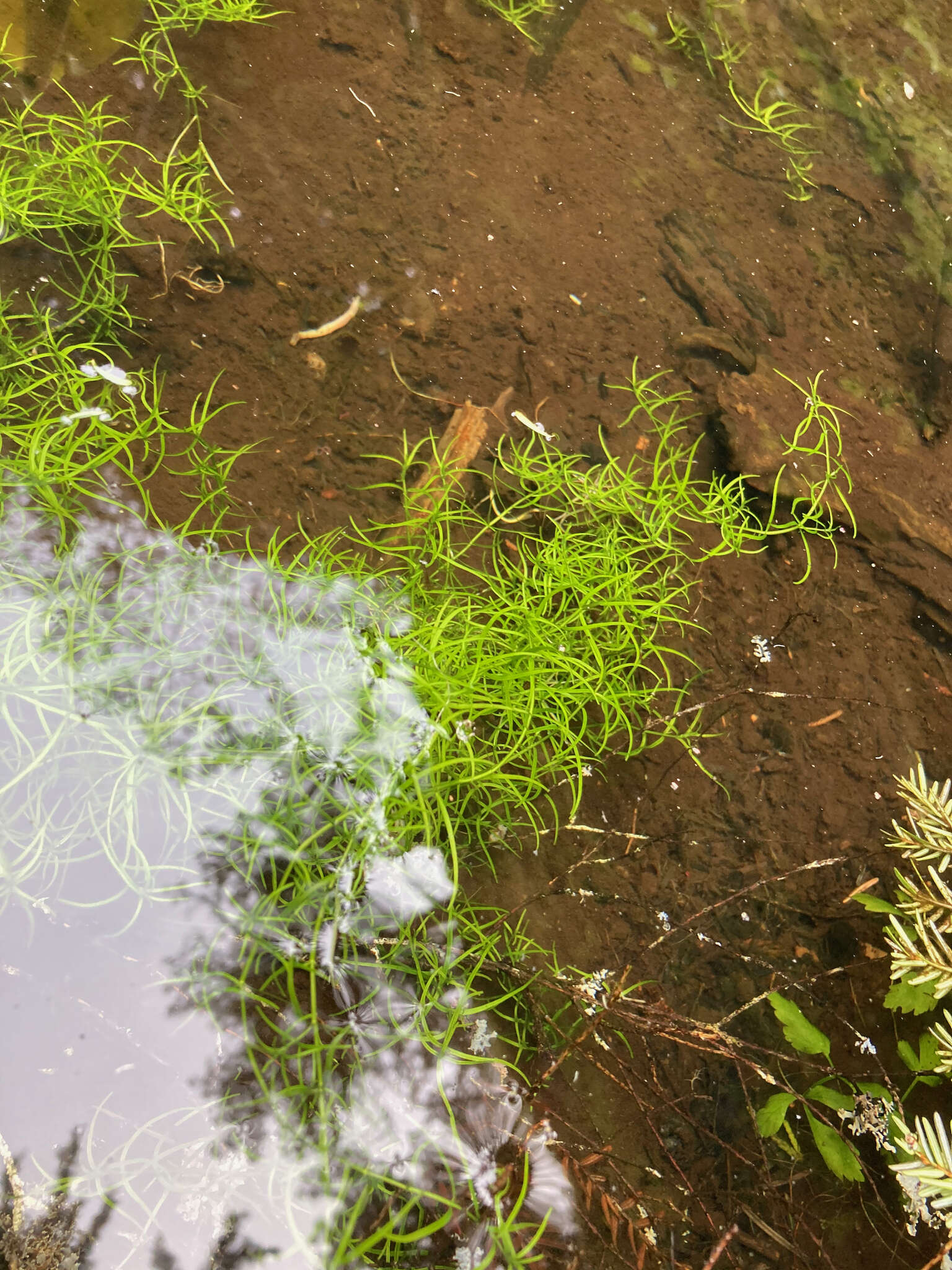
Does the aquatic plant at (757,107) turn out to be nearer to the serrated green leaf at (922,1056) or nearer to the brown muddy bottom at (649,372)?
the brown muddy bottom at (649,372)

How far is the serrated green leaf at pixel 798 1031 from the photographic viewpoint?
4.62 ft

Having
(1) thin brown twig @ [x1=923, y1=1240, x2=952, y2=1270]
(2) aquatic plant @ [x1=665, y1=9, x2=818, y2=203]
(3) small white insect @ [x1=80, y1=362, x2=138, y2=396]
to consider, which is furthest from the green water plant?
(1) thin brown twig @ [x1=923, y1=1240, x2=952, y2=1270]

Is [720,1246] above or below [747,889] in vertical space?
below

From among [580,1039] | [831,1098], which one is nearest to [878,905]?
[831,1098]

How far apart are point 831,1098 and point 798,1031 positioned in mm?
132

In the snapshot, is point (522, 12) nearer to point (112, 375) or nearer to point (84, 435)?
point (112, 375)

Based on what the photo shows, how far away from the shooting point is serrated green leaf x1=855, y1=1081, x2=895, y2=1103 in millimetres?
1445

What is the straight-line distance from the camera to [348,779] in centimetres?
139

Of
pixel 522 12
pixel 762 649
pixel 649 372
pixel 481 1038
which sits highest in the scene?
pixel 522 12

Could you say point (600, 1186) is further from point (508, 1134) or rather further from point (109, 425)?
point (109, 425)

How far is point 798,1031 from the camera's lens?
142 centimetres

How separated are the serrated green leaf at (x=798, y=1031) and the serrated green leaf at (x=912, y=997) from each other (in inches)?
6.3

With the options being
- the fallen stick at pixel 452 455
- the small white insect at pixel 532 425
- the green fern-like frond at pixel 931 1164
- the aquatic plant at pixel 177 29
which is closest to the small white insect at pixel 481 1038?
the green fern-like frond at pixel 931 1164

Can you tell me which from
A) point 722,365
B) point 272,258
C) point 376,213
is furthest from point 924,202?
point 272,258
